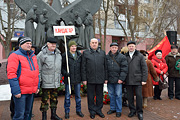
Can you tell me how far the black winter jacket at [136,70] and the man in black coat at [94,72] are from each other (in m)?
0.66

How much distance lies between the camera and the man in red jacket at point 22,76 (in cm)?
310

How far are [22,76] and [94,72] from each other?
1.82 meters

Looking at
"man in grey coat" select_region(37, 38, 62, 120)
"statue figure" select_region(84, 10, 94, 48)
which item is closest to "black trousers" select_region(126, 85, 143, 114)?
"man in grey coat" select_region(37, 38, 62, 120)

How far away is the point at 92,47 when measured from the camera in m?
4.56

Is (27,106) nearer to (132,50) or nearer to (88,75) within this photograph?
(88,75)

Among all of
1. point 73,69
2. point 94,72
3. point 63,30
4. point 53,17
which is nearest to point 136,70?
point 94,72

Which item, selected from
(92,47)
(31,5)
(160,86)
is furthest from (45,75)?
(31,5)

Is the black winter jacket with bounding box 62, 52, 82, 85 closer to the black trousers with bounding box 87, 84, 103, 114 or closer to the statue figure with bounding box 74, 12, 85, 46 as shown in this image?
the black trousers with bounding box 87, 84, 103, 114

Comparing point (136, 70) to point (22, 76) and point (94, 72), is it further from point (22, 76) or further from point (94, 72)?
point (22, 76)

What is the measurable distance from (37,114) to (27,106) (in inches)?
58.3

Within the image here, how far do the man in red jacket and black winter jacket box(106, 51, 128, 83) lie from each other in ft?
6.37

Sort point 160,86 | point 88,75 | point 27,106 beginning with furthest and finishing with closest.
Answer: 1. point 160,86
2. point 88,75
3. point 27,106

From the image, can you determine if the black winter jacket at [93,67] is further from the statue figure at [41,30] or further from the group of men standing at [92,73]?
the statue figure at [41,30]

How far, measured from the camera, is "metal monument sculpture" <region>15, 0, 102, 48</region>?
710 cm
